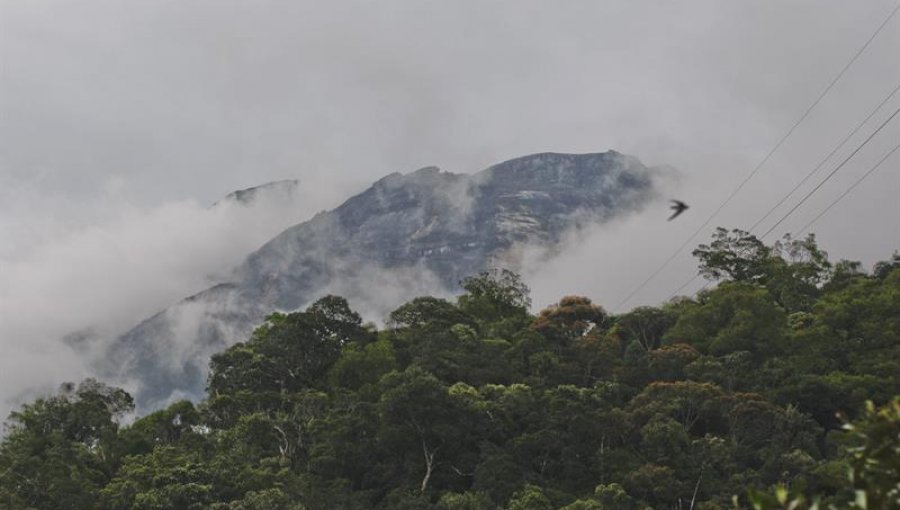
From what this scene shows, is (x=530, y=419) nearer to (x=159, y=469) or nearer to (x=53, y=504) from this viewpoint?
(x=159, y=469)

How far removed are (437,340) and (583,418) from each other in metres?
13.4

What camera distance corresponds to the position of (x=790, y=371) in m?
51.3

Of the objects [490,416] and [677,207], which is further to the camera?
[490,416]

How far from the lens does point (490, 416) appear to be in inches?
1832

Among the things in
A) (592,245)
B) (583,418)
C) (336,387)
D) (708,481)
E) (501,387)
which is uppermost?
(592,245)

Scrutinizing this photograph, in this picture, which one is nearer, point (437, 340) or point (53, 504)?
point (53, 504)

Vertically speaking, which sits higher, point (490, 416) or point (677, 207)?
point (490, 416)

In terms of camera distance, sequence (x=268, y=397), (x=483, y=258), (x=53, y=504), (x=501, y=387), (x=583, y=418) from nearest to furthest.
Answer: (x=53, y=504) → (x=583, y=418) → (x=501, y=387) → (x=268, y=397) → (x=483, y=258)

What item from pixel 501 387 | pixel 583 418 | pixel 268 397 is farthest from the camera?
pixel 268 397

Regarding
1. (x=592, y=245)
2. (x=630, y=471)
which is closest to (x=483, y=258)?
(x=592, y=245)

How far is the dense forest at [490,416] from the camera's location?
40.9 meters

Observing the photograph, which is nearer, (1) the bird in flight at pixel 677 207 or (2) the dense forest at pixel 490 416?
(1) the bird in flight at pixel 677 207

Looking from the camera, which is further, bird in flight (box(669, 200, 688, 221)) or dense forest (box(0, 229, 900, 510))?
dense forest (box(0, 229, 900, 510))

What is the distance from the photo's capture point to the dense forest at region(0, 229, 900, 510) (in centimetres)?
4094
